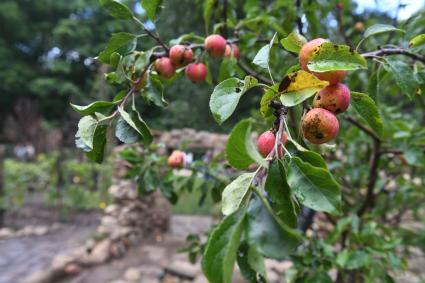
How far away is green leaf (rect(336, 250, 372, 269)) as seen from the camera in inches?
45.2

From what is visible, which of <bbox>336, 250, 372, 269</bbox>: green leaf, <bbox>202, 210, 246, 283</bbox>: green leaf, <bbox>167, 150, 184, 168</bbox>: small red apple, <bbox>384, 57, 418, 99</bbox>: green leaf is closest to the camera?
<bbox>202, 210, 246, 283</bbox>: green leaf

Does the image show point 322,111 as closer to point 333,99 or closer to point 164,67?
point 333,99

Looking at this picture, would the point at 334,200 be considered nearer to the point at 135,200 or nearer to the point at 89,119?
the point at 89,119

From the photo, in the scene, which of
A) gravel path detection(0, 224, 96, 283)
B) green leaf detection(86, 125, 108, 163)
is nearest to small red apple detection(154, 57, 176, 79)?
green leaf detection(86, 125, 108, 163)

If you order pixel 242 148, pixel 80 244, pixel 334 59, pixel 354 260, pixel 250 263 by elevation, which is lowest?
pixel 80 244

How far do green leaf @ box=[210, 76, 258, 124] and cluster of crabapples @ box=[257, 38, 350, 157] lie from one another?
6 cm

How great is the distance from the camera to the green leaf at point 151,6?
76 centimetres

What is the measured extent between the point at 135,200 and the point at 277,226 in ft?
13.0

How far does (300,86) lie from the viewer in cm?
46

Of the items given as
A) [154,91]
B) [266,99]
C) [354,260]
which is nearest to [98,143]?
[154,91]

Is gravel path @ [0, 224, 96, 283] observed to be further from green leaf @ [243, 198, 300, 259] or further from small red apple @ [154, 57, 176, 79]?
green leaf @ [243, 198, 300, 259]

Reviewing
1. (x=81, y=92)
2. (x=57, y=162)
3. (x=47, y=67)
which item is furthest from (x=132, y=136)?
(x=47, y=67)

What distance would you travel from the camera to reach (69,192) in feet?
19.3

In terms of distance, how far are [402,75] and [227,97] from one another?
0.41m
